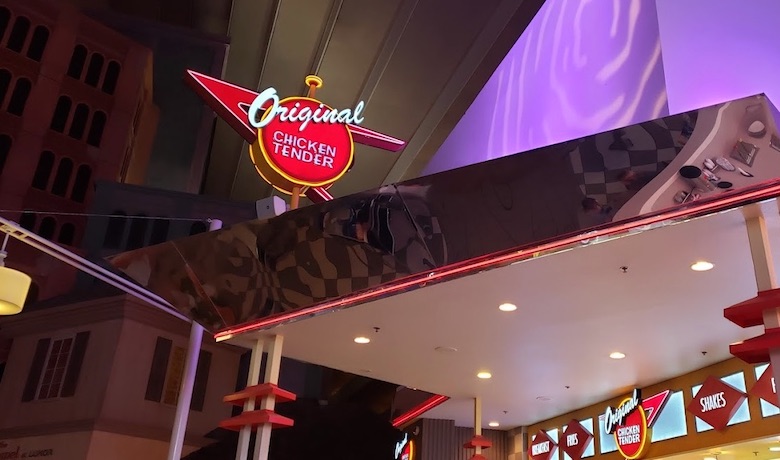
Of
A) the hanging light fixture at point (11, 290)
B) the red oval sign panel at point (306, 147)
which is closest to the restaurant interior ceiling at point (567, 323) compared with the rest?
the hanging light fixture at point (11, 290)

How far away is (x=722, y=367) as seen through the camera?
25.9ft

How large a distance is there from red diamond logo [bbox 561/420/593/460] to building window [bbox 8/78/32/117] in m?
15.3

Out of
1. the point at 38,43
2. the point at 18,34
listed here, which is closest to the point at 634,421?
the point at 38,43

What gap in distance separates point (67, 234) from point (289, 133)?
36.9 feet

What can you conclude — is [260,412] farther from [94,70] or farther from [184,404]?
[94,70]

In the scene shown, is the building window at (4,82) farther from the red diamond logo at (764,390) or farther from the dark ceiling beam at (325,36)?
the red diamond logo at (764,390)

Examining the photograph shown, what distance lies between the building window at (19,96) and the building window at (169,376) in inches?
369

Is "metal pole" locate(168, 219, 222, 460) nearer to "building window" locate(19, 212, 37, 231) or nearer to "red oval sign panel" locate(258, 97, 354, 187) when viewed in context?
"red oval sign panel" locate(258, 97, 354, 187)

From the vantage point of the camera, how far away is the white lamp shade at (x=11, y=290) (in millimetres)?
4957

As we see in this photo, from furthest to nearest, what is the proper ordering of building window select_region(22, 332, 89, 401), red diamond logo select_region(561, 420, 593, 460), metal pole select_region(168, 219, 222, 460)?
building window select_region(22, 332, 89, 401) < red diamond logo select_region(561, 420, 593, 460) < metal pole select_region(168, 219, 222, 460)

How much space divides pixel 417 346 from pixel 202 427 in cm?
637

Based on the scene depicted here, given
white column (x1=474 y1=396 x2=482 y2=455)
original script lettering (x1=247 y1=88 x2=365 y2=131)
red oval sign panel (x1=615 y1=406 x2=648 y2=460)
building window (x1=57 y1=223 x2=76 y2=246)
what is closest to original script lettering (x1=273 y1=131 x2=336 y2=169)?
original script lettering (x1=247 y1=88 x2=365 y2=131)

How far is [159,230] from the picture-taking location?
1517cm

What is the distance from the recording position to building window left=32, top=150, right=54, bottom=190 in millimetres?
17531
